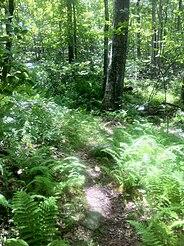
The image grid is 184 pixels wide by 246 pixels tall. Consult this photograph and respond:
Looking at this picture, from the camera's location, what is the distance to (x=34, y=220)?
8.91 ft

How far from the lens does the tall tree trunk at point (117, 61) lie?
7.99m

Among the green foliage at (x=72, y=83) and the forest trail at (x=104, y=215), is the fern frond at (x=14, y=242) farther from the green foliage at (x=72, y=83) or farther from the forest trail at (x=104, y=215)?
the green foliage at (x=72, y=83)

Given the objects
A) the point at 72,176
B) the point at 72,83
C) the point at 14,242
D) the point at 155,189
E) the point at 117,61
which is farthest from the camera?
the point at 72,83

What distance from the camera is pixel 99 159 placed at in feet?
16.5

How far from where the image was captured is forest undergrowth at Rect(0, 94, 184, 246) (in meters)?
2.76

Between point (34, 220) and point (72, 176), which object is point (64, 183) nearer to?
point (72, 176)

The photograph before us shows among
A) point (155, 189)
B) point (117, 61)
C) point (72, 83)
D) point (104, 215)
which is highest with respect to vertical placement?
point (117, 61)

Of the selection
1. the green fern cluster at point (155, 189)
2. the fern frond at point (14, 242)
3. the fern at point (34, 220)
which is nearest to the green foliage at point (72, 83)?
the green fern cluster at point (155, 189)

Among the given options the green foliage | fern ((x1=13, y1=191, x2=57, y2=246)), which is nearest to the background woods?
fern ((x1=13, y1=191, x2=57, y2=246))

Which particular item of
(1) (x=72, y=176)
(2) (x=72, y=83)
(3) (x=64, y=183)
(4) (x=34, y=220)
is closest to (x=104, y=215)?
(3) (x=64, y=183)

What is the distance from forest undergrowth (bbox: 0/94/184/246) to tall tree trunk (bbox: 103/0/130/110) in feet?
9.72

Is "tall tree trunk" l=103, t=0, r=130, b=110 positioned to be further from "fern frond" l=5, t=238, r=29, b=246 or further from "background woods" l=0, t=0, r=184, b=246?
"fern frond" l=5, t=238, r=29, b=246

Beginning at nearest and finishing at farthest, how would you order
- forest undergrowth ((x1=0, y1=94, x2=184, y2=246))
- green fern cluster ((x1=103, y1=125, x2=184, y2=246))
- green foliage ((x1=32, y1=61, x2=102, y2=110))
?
1. forest undergrowth ((x1=0, y1=94, x2=184, y2=246))
2. green fern cluster ((x1=103, y1=125, x2=184, y2=246))
3. green foliage ((x1=32, y1=61, x2=102, y2=110))

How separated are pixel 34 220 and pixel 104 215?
3.77 ft
